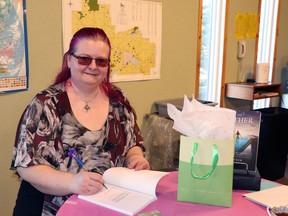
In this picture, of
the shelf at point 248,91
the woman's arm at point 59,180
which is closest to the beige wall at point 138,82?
the shelf at point 248,91

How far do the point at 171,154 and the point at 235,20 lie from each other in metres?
1.78

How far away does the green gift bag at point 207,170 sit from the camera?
114cm

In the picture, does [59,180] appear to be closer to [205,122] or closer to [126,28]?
[205,122]

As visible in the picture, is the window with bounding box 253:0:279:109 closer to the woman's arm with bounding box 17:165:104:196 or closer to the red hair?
the red hair

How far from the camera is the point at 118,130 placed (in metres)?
1.69

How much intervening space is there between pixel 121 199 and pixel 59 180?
283mm

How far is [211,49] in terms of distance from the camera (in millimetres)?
3596

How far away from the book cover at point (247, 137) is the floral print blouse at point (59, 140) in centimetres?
60

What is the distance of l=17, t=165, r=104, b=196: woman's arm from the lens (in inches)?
49.2

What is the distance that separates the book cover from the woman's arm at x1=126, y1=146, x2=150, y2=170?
1.35ft

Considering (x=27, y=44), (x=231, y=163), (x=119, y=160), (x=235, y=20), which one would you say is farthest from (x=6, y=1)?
(x=235, y=20)

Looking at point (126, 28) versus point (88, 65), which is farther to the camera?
point (126, 28)

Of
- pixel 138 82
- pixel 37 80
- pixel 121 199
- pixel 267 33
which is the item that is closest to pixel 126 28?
pixel 138 82

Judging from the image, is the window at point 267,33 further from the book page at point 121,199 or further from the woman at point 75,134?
the book page at point 121,199
